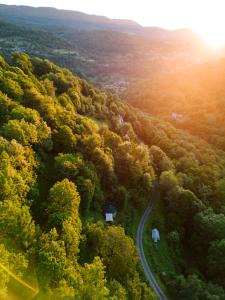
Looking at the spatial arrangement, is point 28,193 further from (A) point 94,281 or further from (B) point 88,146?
(B) point 88,146

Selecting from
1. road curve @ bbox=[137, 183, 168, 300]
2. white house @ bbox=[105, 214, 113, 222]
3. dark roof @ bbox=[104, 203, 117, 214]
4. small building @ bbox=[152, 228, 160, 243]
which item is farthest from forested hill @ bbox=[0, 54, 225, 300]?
small building @ bbox=[152, 228, 160, 243]

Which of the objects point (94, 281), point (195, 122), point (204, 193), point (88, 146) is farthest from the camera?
point (195, 122)

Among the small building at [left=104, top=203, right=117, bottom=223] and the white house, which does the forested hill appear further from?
the white house

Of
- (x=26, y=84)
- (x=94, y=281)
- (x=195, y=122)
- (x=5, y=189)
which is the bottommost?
(x=195, y=122)

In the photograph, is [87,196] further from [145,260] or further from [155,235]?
[155,235]

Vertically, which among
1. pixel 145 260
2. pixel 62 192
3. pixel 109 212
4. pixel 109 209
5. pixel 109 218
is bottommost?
pixel 145 260

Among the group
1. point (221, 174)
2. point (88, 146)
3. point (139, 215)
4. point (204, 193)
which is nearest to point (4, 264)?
point (88, 146)

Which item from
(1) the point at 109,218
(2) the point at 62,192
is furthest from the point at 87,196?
(2) the point at 62,192

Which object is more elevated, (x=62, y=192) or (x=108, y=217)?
(x=62, y=192)
